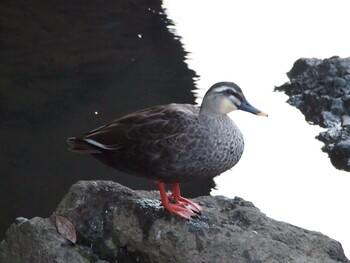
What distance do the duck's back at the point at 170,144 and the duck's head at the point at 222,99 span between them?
5 cm

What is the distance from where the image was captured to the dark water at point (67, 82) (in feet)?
21.9

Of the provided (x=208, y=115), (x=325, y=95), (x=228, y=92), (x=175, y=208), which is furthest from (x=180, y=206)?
(x=325, y=95)

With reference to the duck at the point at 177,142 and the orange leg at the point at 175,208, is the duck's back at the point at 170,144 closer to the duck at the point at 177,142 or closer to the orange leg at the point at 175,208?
the duck at the point at 177,142

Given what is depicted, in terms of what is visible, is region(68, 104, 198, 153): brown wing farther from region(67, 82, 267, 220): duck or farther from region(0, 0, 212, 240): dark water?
region(0, 0, 212, 240): dark water

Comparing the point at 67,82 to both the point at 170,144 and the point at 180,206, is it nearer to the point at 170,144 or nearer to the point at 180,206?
the point at 180,206

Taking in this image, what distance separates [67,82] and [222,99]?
455 cm

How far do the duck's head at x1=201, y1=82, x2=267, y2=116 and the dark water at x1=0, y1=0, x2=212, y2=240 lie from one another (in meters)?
2.10

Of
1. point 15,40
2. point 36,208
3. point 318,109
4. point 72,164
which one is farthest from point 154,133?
point 15,40

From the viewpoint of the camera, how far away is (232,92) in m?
4.47

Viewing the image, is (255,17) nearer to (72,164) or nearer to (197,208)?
(72,164)

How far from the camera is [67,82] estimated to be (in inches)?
345

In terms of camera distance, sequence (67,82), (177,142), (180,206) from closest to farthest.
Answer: (177,142) < (180,206) < (67,82)

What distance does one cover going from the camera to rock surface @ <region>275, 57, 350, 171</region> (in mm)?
8016

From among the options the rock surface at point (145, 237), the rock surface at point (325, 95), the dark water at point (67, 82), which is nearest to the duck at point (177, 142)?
the rock surface at point (145, 237)
